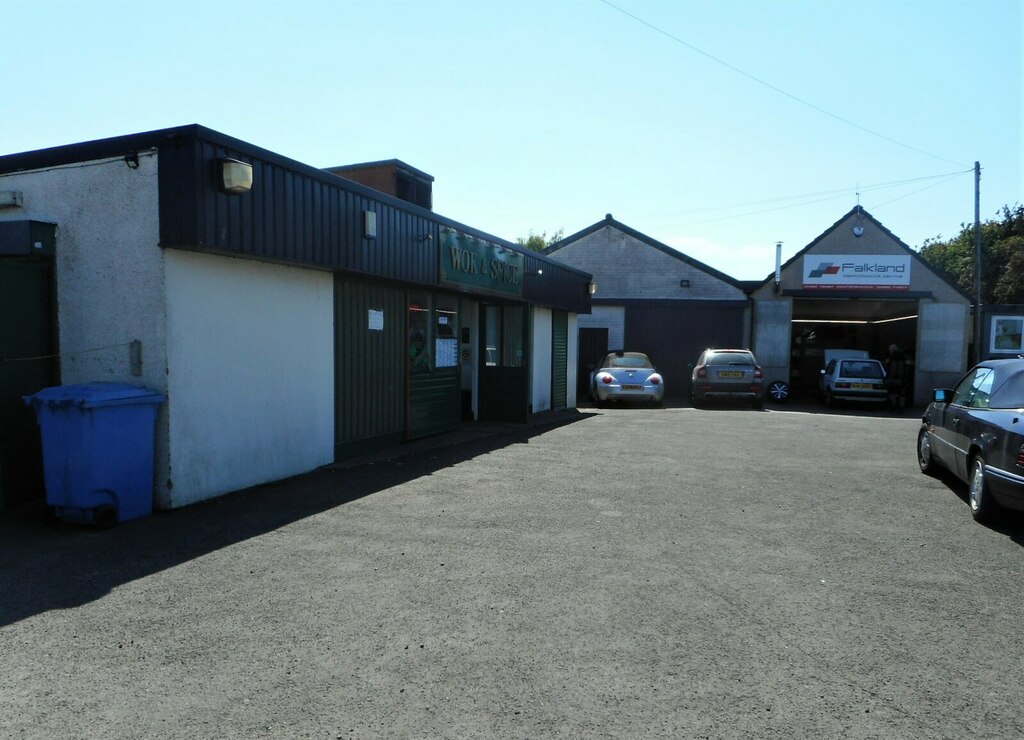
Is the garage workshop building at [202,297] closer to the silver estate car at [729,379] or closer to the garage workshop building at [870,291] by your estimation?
the silver estate car at [729,379]

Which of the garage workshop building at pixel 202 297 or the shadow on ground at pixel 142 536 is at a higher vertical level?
the garage workshop building at pixel 202 297

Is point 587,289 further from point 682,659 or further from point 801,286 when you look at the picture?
point 682,659

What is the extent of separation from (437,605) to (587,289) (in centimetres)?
1464

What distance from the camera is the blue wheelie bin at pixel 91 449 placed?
5516 millimetres

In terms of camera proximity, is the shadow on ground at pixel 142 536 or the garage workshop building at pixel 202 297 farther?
the garage workshop building at pixel 202 297

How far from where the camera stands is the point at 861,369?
18.8m

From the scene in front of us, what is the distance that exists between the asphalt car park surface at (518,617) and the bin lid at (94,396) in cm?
106

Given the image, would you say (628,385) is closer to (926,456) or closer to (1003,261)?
(926,456)

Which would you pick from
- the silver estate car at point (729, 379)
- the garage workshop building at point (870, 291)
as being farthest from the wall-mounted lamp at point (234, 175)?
the garage workshop building at point (870, 291)

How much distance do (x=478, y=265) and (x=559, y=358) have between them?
575cm

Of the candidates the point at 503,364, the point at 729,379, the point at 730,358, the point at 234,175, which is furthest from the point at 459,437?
the point at 730,358

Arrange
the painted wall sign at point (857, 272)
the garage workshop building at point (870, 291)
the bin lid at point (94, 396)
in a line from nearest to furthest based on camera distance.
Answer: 1. the bin lid at point (94, 396)
2. the garage workshop building at point (870, 291)
3. the painted wall sign at point (857, 272)

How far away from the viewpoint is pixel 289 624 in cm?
373

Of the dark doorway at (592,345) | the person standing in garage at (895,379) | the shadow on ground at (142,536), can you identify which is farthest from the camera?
the dark doorway at (592,345)
